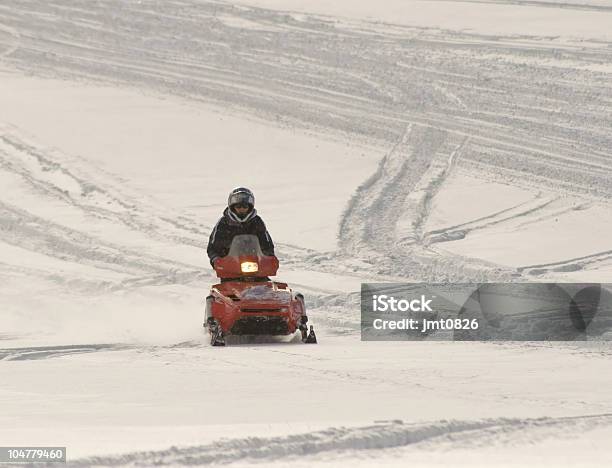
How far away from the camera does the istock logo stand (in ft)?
43.2

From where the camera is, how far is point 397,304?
43.8 feet

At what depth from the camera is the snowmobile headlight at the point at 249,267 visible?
11.7 meters

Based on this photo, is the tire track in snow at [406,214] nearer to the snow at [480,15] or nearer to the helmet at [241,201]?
the helmet at [241,201]

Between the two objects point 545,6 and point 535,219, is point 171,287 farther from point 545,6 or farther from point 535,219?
point 545,6

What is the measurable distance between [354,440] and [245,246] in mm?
5901

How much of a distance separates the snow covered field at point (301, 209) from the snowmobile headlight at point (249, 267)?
2.54 feet

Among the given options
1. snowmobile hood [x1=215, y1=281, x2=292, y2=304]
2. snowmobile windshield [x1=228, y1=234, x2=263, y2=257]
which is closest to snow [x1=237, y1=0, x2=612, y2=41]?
snowmobile windshield [x1=228, y1=234, x2=263, y2=257]

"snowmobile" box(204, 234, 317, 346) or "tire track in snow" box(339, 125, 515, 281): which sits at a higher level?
"tire track in snow" box(339, 125, 515, 281)

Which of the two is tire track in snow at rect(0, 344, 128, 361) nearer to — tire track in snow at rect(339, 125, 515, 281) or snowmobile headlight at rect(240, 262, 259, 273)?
snowmobile headlight at rect(240, 262, 259, 273)

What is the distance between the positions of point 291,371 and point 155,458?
127 inches

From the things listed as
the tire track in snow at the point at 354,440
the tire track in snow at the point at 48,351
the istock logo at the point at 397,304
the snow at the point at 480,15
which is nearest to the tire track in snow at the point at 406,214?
the istock logo at the point at 397,304

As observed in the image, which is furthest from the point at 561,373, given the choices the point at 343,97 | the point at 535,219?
the point at 343,97

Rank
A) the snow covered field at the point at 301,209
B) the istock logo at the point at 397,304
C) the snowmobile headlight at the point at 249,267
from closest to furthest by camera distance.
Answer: the snow covered field at the point at 301,209
the snowmobile headlight at the point at 249,267
the istock logo at the point at 397,304

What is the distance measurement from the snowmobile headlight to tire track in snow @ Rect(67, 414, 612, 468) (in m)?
5.42
